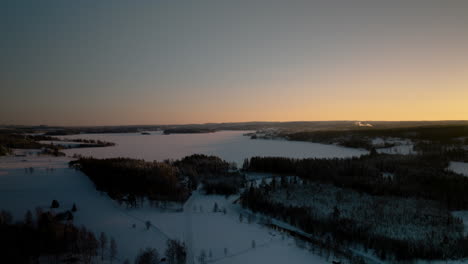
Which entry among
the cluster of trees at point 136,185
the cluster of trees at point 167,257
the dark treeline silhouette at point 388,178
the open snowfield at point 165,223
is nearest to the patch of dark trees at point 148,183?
the cluster of trees at point 136,185

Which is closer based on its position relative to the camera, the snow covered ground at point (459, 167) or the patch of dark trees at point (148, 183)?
the patch of dark trees at point (148, 183)

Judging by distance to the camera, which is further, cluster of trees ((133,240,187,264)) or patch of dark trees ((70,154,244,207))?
patch of dark trees ((70,154,244,207))

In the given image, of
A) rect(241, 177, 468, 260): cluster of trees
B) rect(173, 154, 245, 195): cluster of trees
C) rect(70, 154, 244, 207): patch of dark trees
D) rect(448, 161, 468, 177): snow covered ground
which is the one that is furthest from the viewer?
rect(448, 161, 468, 177): snow covered ground

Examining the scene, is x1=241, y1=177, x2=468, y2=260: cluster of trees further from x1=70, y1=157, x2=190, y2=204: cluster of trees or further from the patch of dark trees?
x1=70, y1=157, x2=190, y2=204: cluster of trees

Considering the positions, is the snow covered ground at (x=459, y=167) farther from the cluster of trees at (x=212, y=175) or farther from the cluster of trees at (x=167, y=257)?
the cluster of trees at (x=167, y=257)

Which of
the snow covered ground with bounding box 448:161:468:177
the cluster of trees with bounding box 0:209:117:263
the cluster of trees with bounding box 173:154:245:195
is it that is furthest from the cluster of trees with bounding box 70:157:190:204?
the snow covered ground with bounding box 448:161:468:177

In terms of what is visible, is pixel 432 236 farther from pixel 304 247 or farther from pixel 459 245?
pixel 304 247

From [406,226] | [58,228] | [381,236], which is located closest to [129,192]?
[58,228]
